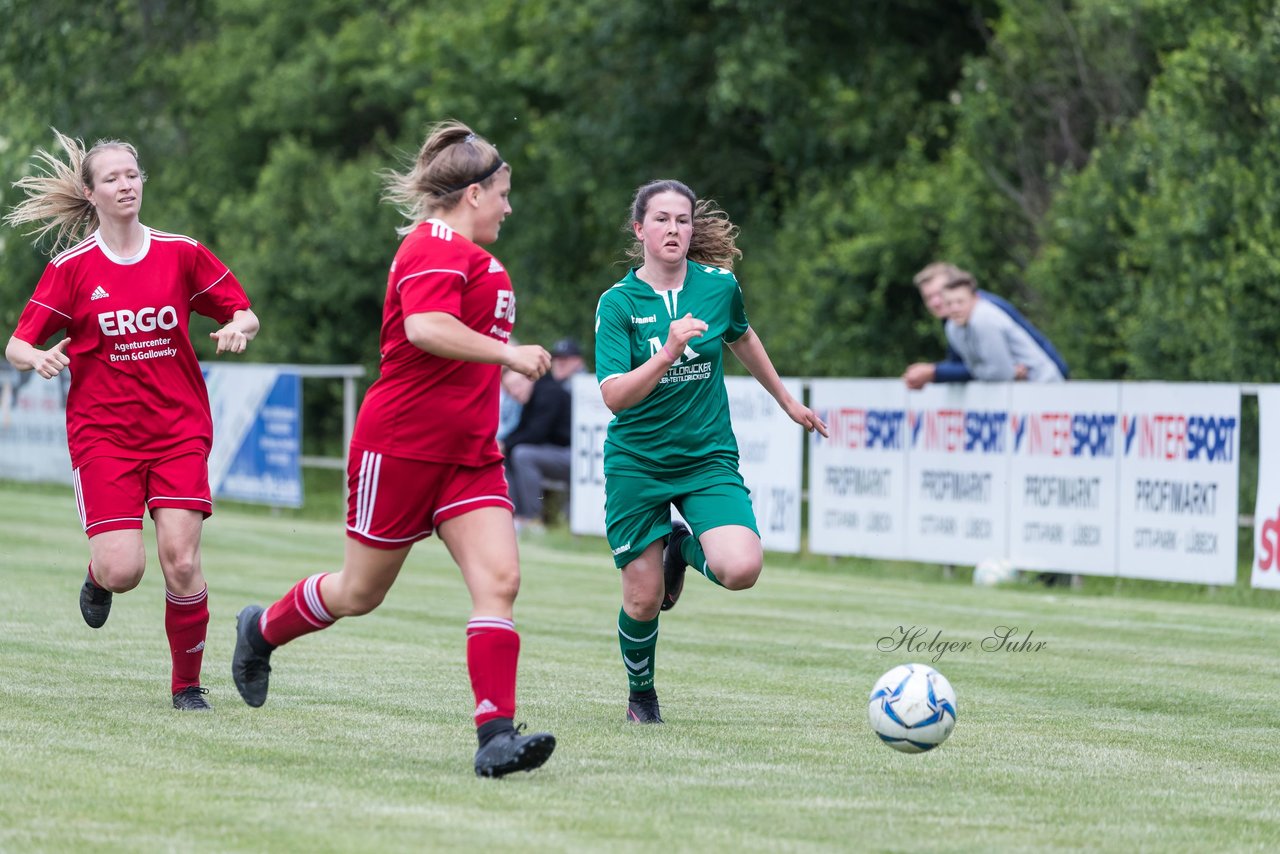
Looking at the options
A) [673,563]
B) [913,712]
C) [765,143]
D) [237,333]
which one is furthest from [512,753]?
[765,143]

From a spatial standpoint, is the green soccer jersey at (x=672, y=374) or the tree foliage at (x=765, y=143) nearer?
the green soccer jersey at (x=672, y=374)

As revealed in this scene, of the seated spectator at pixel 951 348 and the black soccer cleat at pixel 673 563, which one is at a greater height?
the seated spectator at pixel 951 348

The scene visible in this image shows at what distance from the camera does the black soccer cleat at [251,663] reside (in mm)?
6832

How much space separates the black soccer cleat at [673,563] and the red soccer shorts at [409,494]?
147 centimetres

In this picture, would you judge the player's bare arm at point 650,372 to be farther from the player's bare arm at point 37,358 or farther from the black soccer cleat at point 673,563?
the player's bare arm at point 37,358

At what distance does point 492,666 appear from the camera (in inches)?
232

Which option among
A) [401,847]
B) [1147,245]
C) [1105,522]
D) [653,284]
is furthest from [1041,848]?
[1147,245]

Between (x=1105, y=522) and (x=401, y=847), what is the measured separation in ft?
32.6

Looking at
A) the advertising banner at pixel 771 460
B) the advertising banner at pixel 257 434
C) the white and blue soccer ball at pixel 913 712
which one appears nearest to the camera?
the white and blue soccer ball at pixel 913 712

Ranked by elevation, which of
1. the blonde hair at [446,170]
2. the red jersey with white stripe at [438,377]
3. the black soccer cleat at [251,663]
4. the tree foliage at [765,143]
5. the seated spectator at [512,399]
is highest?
the tree foliage at [765,143]

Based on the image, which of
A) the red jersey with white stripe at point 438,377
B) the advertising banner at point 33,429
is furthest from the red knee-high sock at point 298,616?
the advertising banner at point 33,429

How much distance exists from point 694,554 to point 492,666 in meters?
1.62

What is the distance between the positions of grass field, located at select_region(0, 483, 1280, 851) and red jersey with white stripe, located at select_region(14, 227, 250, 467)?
1035 mm

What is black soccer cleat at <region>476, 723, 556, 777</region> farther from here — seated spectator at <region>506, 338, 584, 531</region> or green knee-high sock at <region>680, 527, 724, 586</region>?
seated spectator at <region>506, 338, 584, 531</region>
